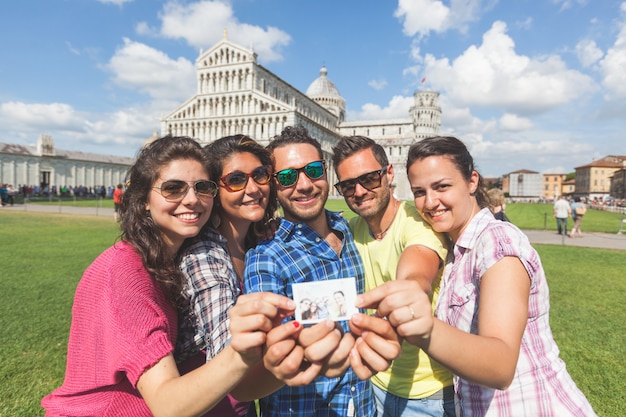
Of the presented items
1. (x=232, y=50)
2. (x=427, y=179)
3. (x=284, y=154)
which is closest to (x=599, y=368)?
(x=427, y=179)

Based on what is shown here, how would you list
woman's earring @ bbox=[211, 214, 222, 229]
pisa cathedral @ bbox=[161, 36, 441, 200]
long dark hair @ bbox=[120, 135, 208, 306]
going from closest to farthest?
1. long dark hair @ bbox=[120, 135, 208, 306]
2. woman's earring @ bbox=[211, 214, 222, 229]
3. pisa cathedral @ bbox=[161, 36, 441, 200]

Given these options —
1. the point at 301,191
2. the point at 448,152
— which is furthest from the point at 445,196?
the point at 301,191

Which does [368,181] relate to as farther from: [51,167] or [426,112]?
[426,112]

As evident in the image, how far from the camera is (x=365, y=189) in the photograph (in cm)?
253

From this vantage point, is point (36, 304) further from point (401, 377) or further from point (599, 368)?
point (599, 368)

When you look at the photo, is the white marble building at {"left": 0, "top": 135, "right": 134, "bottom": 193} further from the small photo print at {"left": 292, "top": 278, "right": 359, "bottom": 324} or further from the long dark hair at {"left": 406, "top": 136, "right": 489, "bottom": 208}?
the small photo print at {"left": 292, "top": 278, "right": 359, "bottom": 324}

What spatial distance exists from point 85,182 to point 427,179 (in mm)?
79086

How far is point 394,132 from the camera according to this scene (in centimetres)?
9194

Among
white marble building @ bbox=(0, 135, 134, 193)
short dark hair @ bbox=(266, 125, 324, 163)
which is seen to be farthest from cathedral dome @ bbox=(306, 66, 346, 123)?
short dark hair @ bbox=(266, 125, 324, 163)

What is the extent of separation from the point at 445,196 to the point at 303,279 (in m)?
0.94

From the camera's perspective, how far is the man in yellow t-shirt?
2.21 metres

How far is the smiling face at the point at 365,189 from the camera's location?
2.52m

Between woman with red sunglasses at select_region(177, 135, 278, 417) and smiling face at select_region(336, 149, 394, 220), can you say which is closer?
woman with red sunglasses at select_region(177, 135, 278, 417)

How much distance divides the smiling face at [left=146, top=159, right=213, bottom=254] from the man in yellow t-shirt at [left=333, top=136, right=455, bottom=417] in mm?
1004
